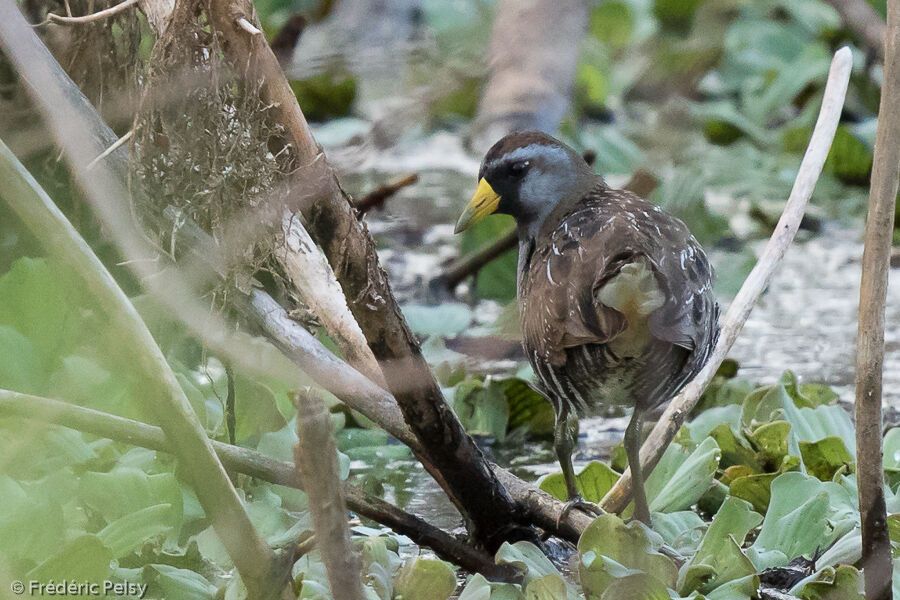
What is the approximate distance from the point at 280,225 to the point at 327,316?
27 cm

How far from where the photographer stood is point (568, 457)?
287cm

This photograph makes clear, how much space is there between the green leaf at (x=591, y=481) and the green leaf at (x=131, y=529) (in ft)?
3.16

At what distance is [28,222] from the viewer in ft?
6.14

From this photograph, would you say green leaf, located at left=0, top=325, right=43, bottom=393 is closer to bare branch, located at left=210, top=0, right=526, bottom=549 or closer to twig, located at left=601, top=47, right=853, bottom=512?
bare branch, located at left=210, top=0, right=526, bottom=549

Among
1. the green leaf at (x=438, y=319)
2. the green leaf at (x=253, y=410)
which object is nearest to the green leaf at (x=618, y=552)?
the green leaf at (x=253, y=410)

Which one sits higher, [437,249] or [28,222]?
[28,222]

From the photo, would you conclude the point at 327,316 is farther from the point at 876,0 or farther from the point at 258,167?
the point at 876,0

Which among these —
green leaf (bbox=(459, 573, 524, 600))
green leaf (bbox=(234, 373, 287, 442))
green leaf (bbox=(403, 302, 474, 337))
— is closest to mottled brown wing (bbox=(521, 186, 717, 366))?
green leaf (bbox=(459, 573, 524, 600))

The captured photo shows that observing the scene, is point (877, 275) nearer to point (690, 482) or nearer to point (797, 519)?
point (797, 519)

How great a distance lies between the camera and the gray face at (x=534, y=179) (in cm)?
330

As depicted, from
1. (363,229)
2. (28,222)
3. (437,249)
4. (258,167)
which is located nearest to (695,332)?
(363,229)

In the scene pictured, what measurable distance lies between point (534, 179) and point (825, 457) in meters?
1.01

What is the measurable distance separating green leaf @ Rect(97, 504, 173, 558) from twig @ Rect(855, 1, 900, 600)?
126cm

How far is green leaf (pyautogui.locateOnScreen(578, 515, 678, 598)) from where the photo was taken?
230 centimetres
